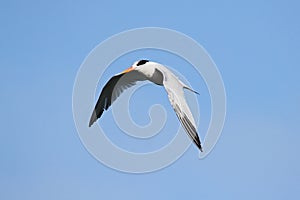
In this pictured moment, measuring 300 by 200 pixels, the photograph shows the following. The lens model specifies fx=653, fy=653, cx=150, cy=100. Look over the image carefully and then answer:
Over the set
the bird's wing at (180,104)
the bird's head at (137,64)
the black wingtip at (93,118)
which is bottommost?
the bird's wing at (180,104)

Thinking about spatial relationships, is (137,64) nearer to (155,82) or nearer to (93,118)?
(155,82)

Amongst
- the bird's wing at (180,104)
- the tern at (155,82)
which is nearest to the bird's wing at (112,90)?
the tern at (155,82)

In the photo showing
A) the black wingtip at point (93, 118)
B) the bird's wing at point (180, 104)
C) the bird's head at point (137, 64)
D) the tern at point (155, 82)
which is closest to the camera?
the bird's wing at point (180, 104)

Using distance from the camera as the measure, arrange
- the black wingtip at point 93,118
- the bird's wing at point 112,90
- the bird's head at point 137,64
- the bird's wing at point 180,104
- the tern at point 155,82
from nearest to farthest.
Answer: the bird's wing at point 180,104
the tern at point 155,82
the bird's head at point 137,64
the black wingtip at point 93,118
the bird's wing at point 112,90

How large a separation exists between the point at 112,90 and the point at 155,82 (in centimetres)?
165

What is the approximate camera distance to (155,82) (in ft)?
48.1

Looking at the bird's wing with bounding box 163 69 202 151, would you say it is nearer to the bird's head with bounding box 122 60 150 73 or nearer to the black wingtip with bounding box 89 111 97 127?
the bird's head with bounding box 122 60 150 73

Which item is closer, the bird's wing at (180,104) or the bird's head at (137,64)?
the bird's wing at (180,104)

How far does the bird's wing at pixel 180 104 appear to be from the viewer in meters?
12.0

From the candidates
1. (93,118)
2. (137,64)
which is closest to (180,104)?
(137,64)

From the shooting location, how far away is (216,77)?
1434 centimetres

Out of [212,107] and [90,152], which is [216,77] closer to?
[212,107]

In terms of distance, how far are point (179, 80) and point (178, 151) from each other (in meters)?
1.53

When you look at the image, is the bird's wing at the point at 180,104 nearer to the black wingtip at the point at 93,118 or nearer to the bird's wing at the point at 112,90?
the bird's wing at the point at 112,90
